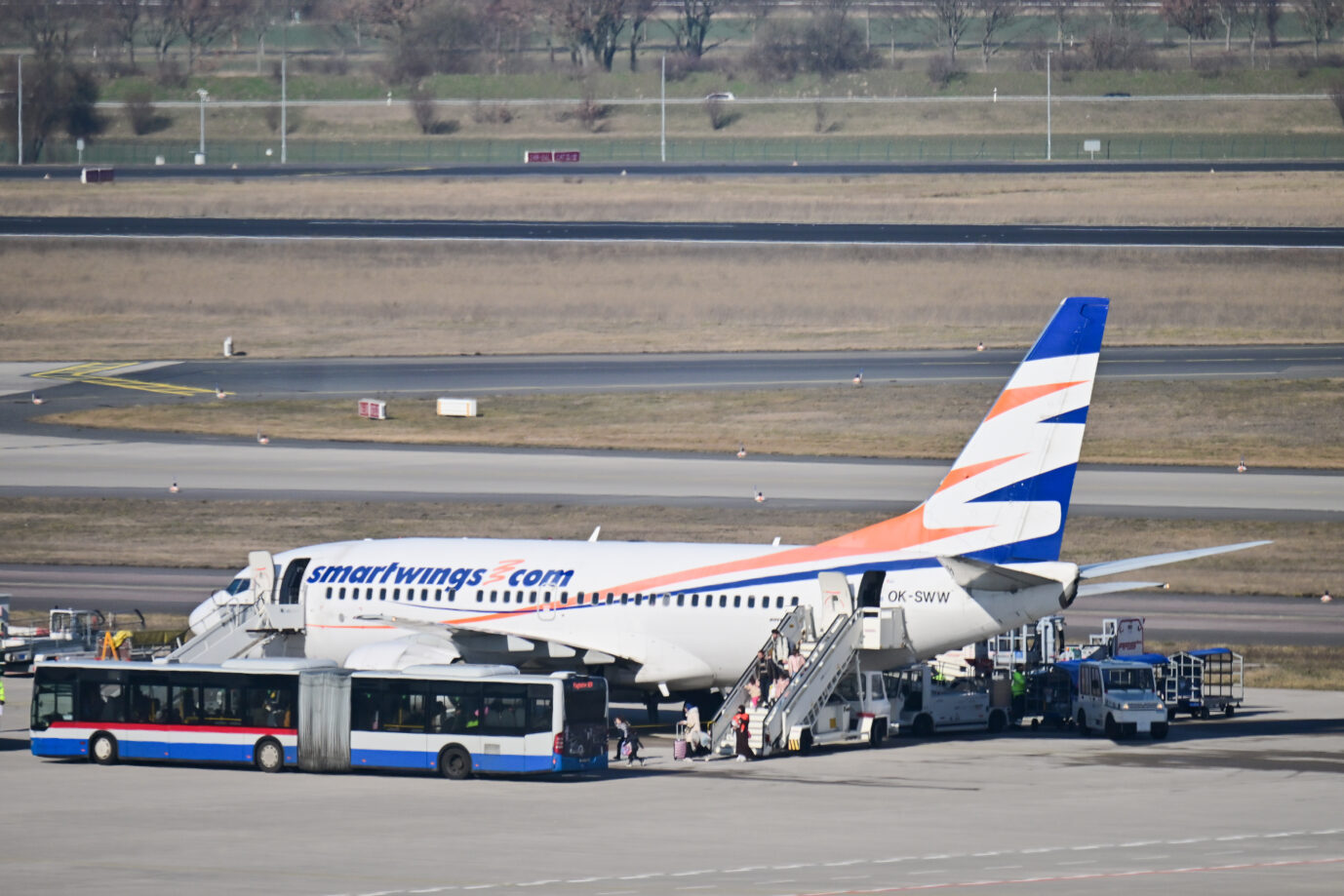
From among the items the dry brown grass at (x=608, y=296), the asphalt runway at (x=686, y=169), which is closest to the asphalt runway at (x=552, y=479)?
the dry brown grass at (x=608, y=296)

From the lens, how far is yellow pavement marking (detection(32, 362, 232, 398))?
343 feet

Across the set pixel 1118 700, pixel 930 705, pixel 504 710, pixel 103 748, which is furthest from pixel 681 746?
pixel 103 748

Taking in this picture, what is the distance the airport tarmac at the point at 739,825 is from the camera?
1200 inches

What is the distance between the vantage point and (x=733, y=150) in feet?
582

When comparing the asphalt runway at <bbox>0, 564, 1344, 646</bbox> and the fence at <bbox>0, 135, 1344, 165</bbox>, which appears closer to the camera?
the asphalt runway at <bbox>0, 564, 1344, 646</bbox>

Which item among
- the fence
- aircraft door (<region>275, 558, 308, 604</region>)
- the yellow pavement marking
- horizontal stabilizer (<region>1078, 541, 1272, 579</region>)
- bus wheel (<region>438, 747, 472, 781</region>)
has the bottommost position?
bus wheel (<region>438, 747, 472, 781</region>)

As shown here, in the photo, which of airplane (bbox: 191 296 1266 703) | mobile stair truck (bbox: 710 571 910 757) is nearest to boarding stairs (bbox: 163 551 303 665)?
airplane (bbox: 191 296 1266 703)

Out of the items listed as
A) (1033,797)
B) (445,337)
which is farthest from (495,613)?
Answer: (445,337)

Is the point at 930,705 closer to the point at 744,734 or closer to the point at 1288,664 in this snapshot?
the point at 744,734

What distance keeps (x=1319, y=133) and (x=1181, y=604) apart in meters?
122

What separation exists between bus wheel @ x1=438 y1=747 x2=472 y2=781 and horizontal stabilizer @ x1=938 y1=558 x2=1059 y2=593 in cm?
1239

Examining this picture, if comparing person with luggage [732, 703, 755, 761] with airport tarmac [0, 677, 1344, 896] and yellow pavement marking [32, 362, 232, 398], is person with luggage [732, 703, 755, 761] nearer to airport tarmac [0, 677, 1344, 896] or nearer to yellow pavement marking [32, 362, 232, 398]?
airport tarmac [0, 677, 1344, 896]

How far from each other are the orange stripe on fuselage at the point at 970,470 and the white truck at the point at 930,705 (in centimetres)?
597

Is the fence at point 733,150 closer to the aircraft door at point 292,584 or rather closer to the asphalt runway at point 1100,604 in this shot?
the asphalt runway at point 1100,604
